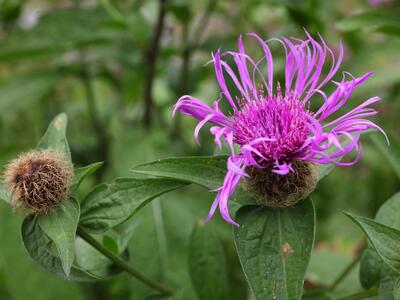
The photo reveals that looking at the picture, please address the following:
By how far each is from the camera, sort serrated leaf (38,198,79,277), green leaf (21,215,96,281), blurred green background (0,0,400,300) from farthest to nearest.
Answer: blurred green background (0,0,400,300), green leaf (21,215,96,281), serrated leaf (38,198,79,277)

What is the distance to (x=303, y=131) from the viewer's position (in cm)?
85

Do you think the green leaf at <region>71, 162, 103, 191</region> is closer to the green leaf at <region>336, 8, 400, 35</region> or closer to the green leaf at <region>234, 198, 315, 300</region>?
the green leaf at <region>234, 198, 315, 300</region>

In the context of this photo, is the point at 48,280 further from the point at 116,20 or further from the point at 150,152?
the point at 116,20

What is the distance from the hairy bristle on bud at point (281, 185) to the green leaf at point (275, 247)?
21mm

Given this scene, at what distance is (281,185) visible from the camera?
2.76ft

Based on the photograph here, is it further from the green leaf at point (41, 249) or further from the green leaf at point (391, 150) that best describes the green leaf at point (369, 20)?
the green leaf at point (41, 249)

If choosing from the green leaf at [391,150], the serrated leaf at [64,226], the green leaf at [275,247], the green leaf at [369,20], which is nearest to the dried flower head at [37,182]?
the serrated leaf at [64,226]

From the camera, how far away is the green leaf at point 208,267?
42.6 inches

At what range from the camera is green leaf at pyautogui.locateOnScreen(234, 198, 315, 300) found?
2.53 feet

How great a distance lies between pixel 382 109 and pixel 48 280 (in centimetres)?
151

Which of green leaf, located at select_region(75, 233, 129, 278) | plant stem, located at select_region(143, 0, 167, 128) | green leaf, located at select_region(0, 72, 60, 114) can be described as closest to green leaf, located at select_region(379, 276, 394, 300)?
green leaf, located at select_region(75, 233, 129, 278)

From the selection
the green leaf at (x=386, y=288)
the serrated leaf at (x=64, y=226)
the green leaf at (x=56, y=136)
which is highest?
the green leaf at (x=56, y=136)

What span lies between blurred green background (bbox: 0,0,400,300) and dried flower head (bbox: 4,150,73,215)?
1.35ft

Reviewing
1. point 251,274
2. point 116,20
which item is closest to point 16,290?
point 116,20
